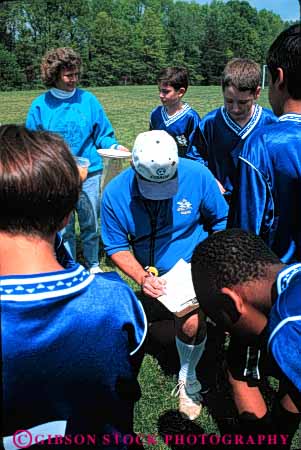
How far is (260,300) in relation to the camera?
186 centimetres

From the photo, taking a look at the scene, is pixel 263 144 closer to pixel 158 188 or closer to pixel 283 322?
pixel 158 188

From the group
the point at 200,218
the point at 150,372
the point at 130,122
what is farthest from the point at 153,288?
the point at 130,122

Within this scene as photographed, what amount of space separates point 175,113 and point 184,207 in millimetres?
2690

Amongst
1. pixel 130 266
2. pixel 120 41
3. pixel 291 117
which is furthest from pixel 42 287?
pixel 120 41

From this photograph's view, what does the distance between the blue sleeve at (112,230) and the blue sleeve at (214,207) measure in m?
0.57

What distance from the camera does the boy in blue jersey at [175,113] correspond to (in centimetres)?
569

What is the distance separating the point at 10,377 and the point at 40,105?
3.79m

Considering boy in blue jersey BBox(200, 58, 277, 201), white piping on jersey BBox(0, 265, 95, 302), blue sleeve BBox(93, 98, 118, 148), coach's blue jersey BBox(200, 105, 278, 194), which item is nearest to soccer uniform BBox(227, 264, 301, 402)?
white piping on jersey BBox(0, 265, 95, 302)

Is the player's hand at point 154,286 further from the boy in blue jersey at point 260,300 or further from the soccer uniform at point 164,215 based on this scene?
the boy in blue jersey at point 260,300

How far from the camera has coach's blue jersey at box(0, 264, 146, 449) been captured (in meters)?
1.40

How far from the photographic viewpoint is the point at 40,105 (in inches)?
191

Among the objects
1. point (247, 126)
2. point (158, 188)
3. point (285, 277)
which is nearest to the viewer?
point (285, 277)

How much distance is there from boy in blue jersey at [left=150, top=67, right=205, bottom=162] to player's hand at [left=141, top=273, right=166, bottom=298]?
2.63 m

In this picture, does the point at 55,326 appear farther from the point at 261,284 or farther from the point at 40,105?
the point at 40,105
